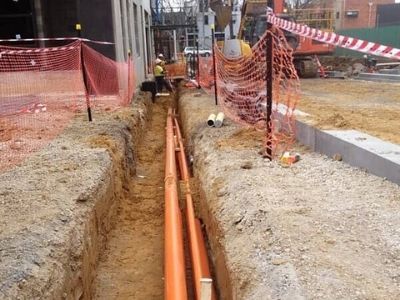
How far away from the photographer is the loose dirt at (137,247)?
4.62m

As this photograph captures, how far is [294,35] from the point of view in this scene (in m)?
16.6

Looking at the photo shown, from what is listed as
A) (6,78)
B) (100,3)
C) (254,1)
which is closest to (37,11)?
(100,3)

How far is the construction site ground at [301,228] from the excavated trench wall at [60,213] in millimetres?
1265

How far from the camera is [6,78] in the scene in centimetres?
919

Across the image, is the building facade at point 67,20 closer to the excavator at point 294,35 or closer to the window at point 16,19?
the window at point 16,19

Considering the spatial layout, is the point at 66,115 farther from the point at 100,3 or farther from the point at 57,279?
the point at 57,279

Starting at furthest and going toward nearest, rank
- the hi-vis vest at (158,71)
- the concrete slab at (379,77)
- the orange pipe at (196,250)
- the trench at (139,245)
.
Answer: the hi-vis vest at (158,71) < the concrete slab at (379,77) < the trench at (139,245) < the orange pipe at (196,250)

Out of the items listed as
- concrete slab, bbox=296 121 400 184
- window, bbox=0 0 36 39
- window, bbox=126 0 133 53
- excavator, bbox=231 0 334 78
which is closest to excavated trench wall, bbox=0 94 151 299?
concrete slab, bbox=296 121 400 184

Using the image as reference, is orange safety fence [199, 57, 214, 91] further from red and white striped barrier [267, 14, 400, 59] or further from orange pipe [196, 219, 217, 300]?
orange pipe [196, 219, 217, 300]

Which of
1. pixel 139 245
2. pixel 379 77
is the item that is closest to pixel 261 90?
pixel 139 245

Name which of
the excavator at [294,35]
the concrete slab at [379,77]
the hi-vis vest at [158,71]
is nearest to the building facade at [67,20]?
the hi-vis vest at [158,71]

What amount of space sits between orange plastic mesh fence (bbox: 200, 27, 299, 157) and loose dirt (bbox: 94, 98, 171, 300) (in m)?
1.92

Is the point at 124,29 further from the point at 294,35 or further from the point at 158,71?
the point at 294,35

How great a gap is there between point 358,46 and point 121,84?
900cm
